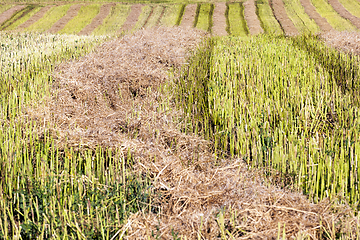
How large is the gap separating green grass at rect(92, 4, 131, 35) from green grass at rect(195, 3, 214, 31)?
106 inches

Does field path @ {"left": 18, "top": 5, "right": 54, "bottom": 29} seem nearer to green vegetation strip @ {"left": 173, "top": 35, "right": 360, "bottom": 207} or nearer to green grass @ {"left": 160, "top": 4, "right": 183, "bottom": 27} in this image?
green grass @ {"left": 160, "top": 4, "right": 183, "bottom": 27}

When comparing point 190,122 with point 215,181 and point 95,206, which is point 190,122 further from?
point 95,206

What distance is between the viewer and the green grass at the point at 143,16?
403 inches

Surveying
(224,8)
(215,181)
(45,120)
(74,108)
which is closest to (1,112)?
(45,120)

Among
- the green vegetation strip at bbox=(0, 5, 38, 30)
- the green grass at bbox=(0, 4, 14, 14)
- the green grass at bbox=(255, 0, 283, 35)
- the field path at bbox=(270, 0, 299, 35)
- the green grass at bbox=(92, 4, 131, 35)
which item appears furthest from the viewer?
the green grass at bbox=(0, 4, 14, 14)

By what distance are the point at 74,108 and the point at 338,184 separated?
266cm

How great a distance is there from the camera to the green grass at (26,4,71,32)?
10422mm

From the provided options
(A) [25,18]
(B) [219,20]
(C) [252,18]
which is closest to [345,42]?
(C) [252,18]

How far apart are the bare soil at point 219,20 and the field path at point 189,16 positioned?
30.2 inches

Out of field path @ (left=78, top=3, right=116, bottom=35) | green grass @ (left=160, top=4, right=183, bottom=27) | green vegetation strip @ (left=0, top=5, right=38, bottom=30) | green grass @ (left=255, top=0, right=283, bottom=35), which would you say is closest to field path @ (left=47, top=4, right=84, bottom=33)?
field path @ (left=78, top=3, right=116, bottom=35)

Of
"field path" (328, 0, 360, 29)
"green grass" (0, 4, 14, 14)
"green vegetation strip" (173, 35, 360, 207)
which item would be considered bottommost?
"green vegetation strip" (173, 35, 360, 207)

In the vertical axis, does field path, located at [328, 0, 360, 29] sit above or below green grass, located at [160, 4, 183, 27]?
below

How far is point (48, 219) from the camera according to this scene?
159cm

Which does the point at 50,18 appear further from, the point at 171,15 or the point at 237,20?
the point at 237,20
